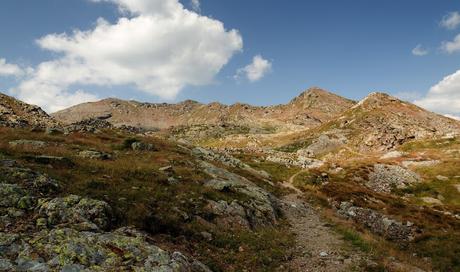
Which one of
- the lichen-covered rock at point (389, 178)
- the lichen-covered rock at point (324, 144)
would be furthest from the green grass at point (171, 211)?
the lichen-covered rock at point (324, 144)

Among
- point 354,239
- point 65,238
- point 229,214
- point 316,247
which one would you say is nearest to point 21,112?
point 229,214

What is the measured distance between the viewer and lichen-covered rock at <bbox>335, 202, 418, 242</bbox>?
128 ft

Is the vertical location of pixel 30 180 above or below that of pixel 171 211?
above

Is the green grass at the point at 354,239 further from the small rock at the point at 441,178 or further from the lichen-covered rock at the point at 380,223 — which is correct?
the small rock at the point at 441,178

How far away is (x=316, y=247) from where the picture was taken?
26703 millimetres

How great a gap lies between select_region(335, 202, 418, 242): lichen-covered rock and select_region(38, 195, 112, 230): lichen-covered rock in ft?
101

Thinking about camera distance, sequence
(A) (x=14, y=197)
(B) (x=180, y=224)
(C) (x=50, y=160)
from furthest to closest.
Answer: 1. (C) (x=50, y=160)
2. (B) (x=180, y=224)
3. (A) (x=14, y=197)

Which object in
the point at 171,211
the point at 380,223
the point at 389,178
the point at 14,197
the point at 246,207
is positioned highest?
the point at 389,178

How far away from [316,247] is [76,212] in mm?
17071

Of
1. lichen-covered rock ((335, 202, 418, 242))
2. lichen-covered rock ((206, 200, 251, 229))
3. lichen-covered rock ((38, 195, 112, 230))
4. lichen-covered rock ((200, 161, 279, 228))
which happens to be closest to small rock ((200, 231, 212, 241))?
lichen-covered rock ((206, 200, 251, 229))

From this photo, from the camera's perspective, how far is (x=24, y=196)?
1897 cm

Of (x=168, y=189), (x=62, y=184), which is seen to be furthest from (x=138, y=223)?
(x=168, y=189)

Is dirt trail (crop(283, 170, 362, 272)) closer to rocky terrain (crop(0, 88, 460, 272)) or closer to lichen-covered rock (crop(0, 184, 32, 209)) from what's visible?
rocky terrain (crop(0, 88, 460, 272))

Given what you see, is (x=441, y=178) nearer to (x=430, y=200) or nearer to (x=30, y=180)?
(x=430, y=200)
